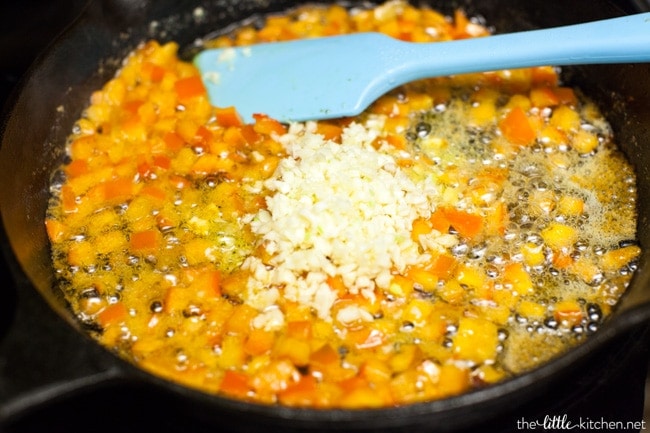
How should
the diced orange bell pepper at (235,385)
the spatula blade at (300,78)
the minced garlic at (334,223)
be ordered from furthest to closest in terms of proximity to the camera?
the spatula blade at (300,78)
the minced garlic at (334,223)
the diced orange bell pepper at (235,385)

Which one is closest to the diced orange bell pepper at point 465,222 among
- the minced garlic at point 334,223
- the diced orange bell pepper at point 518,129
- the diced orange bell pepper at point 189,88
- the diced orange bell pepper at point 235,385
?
the minced garlic at point 334,223

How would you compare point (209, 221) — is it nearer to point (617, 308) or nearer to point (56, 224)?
point (56, 224)

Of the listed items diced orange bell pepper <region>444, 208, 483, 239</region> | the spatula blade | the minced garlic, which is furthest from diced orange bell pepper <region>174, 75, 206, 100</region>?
diced orange bell pepper <region>444, 208, 483, 239</region>

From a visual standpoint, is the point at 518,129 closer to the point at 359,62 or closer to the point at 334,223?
the point at 359,62

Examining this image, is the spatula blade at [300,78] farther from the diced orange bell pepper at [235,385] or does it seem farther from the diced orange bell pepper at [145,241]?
the diced orange bell pepper at [235,385]

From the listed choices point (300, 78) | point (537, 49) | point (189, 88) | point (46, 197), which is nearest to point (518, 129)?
point (537, 49)
